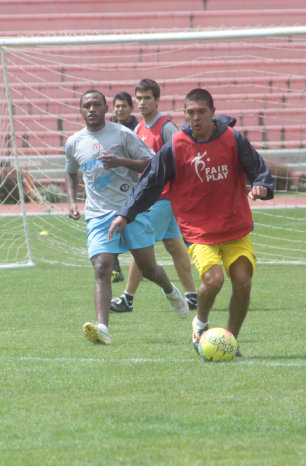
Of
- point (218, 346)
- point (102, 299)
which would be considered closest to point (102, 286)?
point (102, 299)

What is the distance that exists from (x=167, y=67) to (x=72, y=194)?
13.0 metres

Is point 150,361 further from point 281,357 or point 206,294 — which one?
point 281,357

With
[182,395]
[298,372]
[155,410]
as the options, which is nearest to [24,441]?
[155,410]

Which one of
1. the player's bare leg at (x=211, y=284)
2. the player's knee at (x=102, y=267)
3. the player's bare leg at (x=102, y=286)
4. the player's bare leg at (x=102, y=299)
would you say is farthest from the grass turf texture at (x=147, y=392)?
the player's knee at (x=102, y=267)

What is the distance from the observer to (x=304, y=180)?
52.9ft

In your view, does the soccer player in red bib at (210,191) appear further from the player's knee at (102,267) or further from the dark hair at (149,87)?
the dark hair at (149,87)

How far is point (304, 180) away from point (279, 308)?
853 centimetres

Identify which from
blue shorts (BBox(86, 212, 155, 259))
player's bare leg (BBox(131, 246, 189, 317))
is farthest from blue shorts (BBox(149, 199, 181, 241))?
blue shorts (BBox(86, 212, 155, 259))

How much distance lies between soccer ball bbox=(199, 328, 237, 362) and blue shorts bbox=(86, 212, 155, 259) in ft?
4.68

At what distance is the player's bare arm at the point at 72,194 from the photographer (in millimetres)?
6945

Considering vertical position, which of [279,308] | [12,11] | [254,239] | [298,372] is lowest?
[254,239]

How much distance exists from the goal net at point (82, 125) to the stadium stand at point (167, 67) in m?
0.05

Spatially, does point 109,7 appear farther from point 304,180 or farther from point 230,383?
point 230,383

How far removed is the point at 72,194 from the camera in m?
7.05
